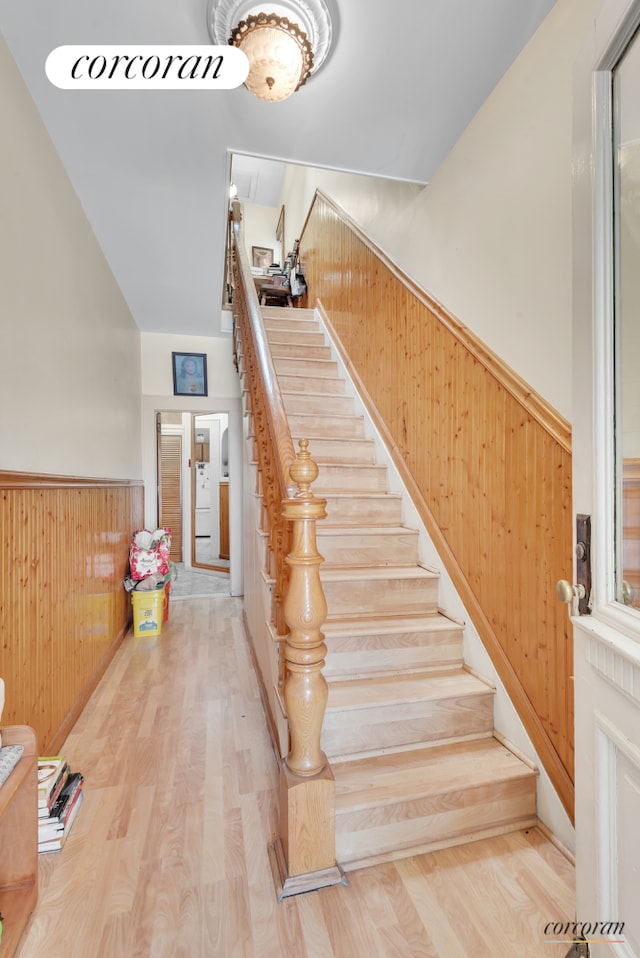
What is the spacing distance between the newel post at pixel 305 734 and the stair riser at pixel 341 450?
1649 mm

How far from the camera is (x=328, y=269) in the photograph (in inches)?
174

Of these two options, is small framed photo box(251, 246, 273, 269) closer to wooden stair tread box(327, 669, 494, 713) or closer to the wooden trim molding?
the wooden trim molding

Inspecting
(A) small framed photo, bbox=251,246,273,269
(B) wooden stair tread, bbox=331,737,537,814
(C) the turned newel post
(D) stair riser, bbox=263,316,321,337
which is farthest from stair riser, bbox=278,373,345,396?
(A) small framed photo, bbox=251,246,273,269

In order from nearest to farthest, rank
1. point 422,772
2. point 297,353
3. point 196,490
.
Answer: point 422,772 < point 297,353 < point 196,490

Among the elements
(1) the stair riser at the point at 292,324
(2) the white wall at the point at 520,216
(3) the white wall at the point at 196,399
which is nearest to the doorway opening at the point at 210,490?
(3) the white wall at the point at 196,399

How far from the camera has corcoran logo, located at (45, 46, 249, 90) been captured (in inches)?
61.1

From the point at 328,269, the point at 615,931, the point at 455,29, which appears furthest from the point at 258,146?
the point at 615,931

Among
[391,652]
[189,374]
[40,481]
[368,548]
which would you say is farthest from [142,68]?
[189,374]

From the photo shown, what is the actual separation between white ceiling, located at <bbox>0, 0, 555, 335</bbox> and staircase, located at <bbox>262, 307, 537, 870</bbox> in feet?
5.84

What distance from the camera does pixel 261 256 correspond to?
7.27 metres

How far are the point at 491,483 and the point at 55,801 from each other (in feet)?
6.49

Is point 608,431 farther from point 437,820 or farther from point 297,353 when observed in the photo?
point 297,353

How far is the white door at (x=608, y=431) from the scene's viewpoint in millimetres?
801

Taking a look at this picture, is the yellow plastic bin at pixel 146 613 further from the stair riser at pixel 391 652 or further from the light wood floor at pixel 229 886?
the stair riser at pixel 391 652
